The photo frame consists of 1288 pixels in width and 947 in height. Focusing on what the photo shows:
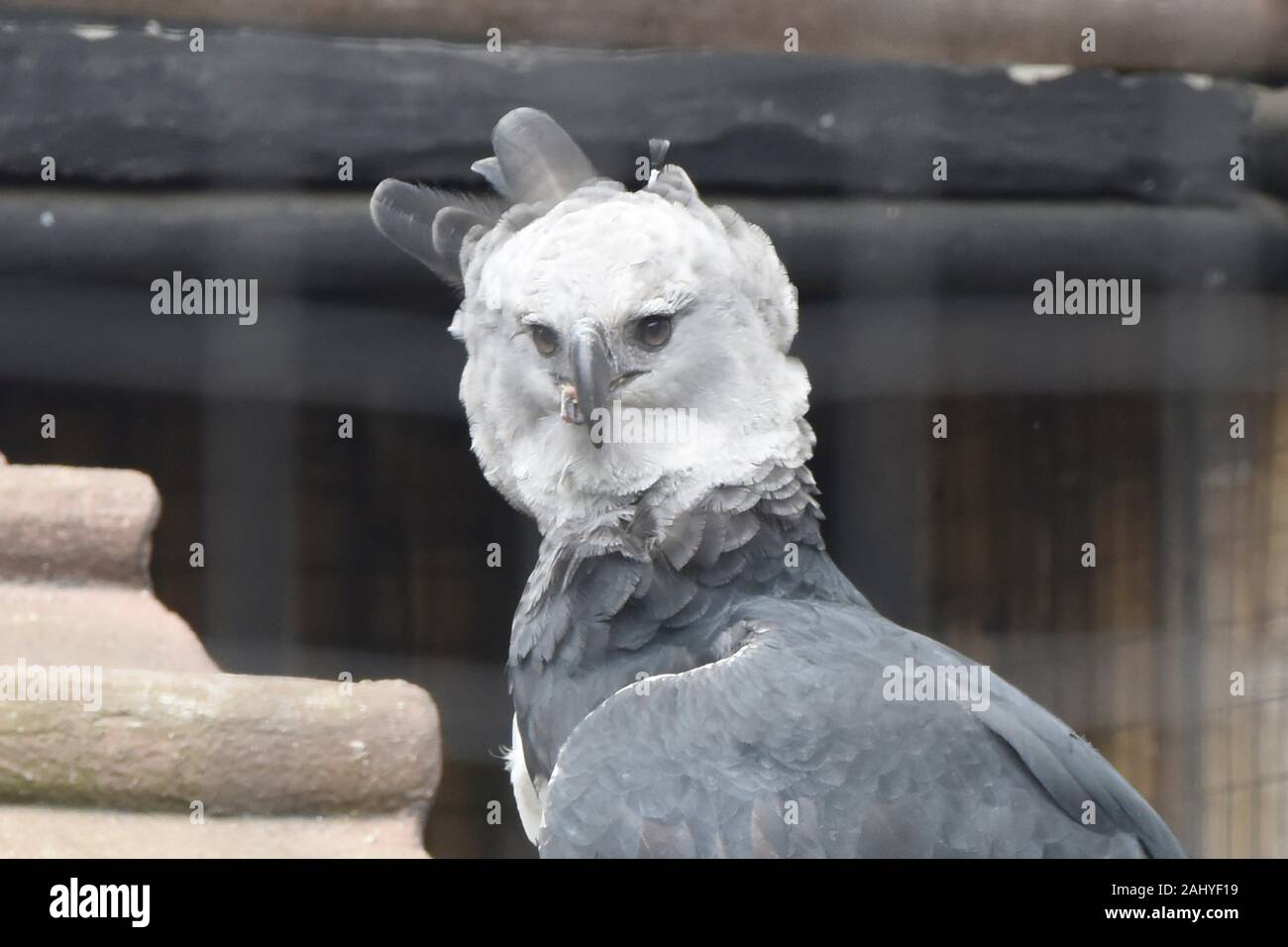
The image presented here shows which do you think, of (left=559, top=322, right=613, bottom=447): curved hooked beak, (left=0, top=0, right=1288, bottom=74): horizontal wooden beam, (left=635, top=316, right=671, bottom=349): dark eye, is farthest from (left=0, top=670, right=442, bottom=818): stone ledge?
(left=0, top=0, right=1288, bottom=74): horizontal wooden beam

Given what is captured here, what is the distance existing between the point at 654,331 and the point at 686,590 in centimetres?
26

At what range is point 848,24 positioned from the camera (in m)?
1.72

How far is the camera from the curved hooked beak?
1.46 m

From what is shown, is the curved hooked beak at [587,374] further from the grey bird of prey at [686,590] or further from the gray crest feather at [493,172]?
the gray crest feather at [493,172]

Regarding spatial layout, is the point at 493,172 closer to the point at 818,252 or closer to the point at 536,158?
the point at 536,158

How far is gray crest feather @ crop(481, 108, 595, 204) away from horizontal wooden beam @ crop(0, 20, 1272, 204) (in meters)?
0.10

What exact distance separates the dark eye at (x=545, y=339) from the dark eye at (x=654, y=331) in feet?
0.27

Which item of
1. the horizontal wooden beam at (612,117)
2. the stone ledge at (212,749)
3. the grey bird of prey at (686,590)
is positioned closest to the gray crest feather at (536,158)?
the grey bird of prey at (686,590)

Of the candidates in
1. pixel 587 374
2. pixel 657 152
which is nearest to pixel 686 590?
pixel 587 374

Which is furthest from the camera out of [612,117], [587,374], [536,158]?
A: [612,117]

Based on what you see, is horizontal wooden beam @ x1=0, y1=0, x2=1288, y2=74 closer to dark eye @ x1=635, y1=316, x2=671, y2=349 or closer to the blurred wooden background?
the blurred wooden background

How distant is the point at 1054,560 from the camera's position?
224cm

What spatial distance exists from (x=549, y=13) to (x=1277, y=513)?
3.68 ft

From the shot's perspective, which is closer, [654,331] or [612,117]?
[654,331]
